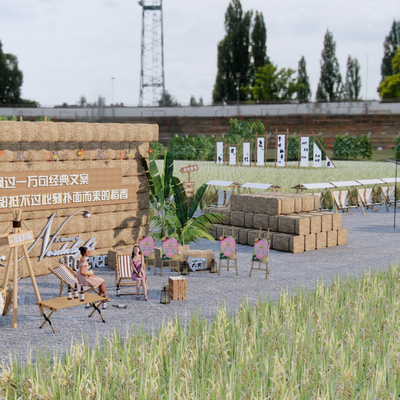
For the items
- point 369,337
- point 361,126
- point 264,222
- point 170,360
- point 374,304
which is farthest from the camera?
point 361,126

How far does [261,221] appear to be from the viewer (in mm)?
15039

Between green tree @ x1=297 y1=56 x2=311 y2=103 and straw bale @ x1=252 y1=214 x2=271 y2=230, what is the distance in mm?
69254

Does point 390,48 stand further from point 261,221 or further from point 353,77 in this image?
point 261,221

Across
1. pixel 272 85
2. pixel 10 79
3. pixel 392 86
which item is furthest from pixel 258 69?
pixel 10 79

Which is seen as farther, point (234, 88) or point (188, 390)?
point (234, 88)

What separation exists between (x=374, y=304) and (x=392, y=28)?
85.5 m

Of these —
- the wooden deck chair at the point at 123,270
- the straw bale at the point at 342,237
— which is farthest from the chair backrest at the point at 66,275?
the straw bale at the point at 342,237

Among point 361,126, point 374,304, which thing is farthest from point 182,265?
point 361,126

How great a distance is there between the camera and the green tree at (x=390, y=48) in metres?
83.2

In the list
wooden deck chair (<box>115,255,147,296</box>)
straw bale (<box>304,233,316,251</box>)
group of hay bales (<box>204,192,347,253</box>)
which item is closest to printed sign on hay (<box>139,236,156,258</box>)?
wooden deck chair (<box>115,255,147,296</box>)

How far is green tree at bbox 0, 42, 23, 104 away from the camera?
245 ft

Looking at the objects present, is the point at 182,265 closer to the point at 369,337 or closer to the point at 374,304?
the point at 374,304

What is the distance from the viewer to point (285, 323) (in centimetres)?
711

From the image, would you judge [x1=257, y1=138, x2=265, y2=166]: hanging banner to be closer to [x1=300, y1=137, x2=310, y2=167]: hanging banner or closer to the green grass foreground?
[x1=300, y1=137, x2=310, y2=167]: hanging banner
